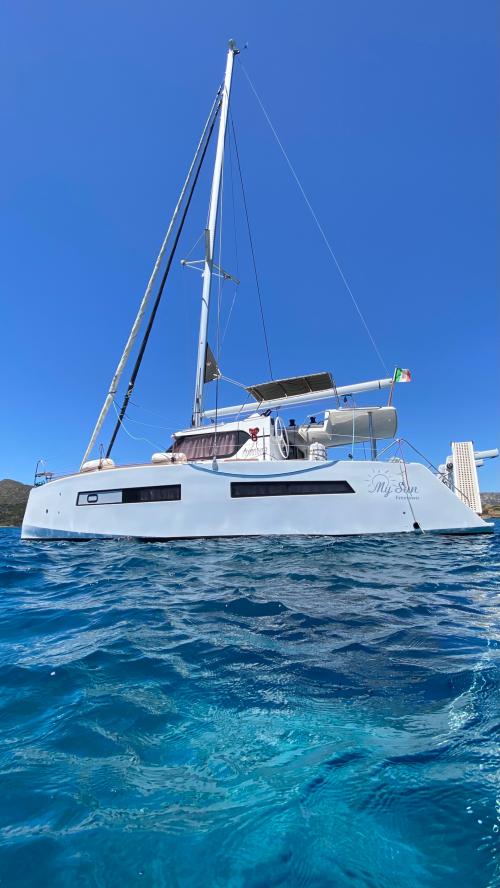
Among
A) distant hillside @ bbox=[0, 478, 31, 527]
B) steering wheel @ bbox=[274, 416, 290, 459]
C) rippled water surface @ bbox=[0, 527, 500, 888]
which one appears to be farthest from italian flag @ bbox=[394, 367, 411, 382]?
distant hillside @ bbox=[0, 478, 31, 527]

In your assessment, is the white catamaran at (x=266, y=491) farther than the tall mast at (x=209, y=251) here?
No

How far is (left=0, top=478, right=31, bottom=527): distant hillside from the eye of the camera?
38531 mm

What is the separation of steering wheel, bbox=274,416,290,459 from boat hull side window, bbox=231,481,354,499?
176 cm

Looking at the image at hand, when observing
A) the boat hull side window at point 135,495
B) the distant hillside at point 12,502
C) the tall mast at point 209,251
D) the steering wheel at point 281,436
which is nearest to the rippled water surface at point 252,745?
the boat hull side window at point 135,495

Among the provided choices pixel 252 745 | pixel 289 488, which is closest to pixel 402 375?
pixel 289 488

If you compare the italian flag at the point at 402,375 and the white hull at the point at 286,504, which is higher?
the italian flag at the point at 402,375

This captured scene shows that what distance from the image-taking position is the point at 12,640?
11.5 ft

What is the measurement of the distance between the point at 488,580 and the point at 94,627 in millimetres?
4991

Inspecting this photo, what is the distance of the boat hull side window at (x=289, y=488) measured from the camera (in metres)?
9.94

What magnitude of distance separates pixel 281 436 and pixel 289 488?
7.70ft

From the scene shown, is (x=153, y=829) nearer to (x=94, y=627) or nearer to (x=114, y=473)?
(x=94, y=627)

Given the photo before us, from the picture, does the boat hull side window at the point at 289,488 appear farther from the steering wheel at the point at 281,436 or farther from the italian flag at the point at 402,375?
the italian flag at the point at 402,375

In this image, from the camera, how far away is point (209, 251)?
14.1 m

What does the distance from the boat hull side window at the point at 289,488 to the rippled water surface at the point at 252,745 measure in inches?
221
